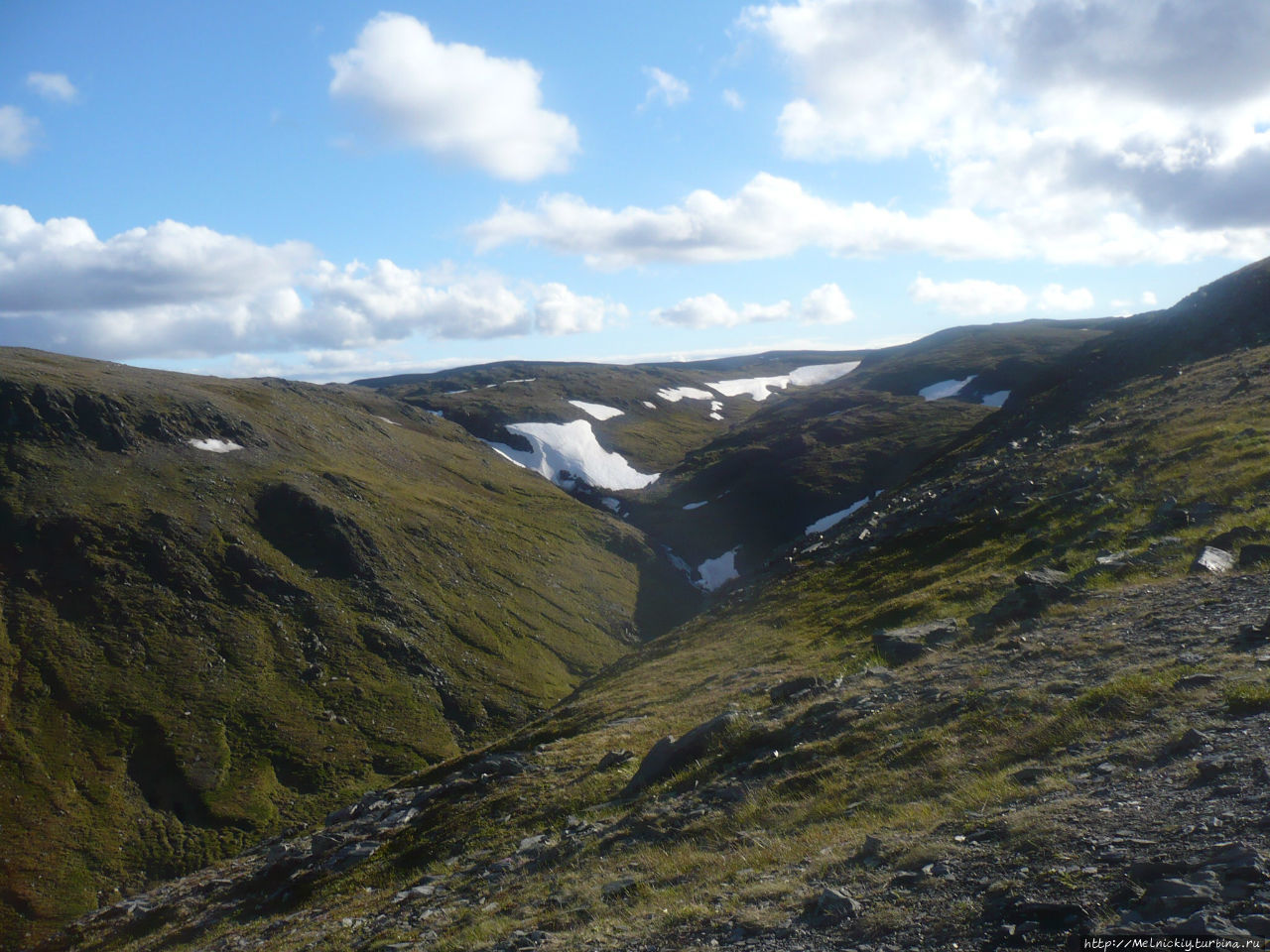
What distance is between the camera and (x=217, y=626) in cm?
6788

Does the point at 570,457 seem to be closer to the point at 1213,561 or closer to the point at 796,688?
the point at 796,688

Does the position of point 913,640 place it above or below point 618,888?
above

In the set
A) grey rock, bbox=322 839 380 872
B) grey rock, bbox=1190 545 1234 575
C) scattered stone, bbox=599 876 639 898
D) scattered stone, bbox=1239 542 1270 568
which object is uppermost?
scattered stone, bbox=1239 542 1270 568

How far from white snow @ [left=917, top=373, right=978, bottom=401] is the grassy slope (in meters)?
110

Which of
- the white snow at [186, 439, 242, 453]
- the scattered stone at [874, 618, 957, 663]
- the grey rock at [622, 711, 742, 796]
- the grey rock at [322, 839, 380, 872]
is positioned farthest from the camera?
the white snow at [186, 439, 242, 453]

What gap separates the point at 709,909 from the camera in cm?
1088

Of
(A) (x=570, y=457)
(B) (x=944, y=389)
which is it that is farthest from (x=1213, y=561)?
(B) (x=944, y=389)

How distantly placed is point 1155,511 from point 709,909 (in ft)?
84.7

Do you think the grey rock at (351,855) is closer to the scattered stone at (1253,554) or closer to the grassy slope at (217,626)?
the scattered stone at (1253,554)

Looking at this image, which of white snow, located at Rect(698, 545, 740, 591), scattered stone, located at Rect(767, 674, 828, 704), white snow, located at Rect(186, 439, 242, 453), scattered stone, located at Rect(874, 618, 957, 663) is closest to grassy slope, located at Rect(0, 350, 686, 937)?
white snow, located at Rect(186, 439, 242, 453)

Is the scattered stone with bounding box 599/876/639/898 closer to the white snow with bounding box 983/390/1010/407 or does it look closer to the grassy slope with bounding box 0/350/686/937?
the grassy slope with bounding box 0/350/686/937

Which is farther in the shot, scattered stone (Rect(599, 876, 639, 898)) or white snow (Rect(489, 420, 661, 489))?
white snow (Rect(489, 420, 661, 489))

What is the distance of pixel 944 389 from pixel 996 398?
17653 mm

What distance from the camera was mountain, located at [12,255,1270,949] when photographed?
29.6 feet
